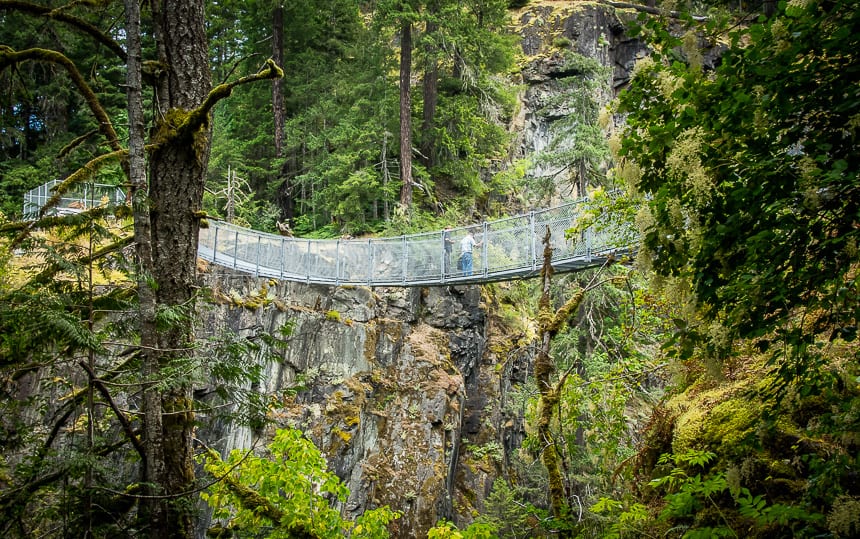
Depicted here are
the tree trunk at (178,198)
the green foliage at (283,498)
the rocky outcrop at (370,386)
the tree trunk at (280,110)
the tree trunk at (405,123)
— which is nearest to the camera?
the tree trunk at (178,198)

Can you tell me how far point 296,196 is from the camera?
18359 millimetres

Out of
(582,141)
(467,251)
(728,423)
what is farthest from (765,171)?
(582,141)

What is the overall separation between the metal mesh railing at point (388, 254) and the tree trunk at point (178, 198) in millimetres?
6290

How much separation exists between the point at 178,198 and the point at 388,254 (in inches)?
300

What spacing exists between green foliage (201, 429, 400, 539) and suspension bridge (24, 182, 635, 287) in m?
5.62

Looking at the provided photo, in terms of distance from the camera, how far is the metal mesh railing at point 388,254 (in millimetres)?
10398

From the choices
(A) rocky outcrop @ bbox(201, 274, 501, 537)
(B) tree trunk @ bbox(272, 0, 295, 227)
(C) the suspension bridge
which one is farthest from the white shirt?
(B) tree trunk @ bbox(272, 0, 295, 227)

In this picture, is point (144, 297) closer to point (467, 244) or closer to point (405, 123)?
point (467, 244)

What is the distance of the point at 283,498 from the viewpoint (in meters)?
4.98

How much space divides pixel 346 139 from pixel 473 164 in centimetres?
324

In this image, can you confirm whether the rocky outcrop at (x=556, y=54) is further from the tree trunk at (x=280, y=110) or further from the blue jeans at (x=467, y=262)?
the blue jeans at (x=467, y=262)

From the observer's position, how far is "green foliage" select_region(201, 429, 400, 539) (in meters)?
4.63

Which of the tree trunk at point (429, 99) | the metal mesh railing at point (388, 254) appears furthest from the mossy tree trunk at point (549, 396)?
the tree trunk at point (429, 99)

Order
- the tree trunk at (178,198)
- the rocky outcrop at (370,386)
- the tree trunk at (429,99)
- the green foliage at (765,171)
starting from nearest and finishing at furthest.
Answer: the green foliage at (765,171)
the tree trunk at (178,198)
the rocky outcrop at (370,386)
the tree trunk at (429,99)
